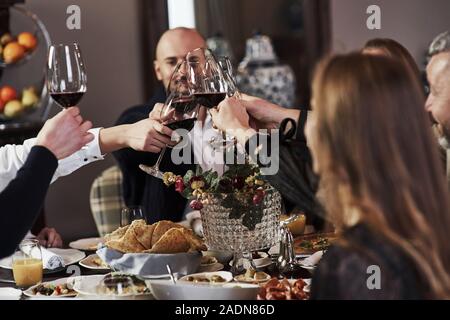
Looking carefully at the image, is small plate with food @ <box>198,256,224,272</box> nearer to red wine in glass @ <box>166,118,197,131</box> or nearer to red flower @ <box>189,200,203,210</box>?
red flower @ <box>189,200,203,210</box>

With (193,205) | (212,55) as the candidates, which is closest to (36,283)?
(193,205)

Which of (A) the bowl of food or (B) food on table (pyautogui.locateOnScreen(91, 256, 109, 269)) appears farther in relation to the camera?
(B) food on table (pyautogui.locateOnScreen(91, 256, 109, 269))

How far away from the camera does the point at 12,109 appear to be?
14.4ft

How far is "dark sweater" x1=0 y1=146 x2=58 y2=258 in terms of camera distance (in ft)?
6.00

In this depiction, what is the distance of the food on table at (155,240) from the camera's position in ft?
7.45

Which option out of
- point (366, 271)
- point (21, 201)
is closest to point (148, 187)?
point (21, 201)

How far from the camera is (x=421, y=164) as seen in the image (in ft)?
5.18

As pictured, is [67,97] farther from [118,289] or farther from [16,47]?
[16,47]

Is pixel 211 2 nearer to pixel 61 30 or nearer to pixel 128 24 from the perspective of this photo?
pixel 128 24

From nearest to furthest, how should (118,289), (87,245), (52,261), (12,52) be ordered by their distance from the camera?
(118,289), (52,261), (87,245), (12,52)

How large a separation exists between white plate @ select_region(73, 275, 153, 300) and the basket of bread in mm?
58

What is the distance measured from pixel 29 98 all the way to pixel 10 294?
2.36 meters

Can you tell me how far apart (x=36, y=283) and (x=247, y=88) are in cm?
385

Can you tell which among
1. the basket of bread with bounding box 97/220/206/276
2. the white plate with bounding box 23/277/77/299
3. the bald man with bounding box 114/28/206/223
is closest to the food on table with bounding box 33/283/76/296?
the white plate with bounding box 23/277/77/299
